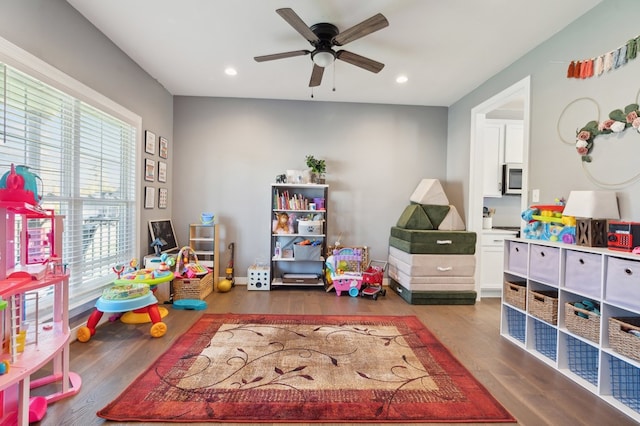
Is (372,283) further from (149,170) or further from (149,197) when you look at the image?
(149,170)

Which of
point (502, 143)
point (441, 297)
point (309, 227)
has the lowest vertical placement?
point (441, 297)

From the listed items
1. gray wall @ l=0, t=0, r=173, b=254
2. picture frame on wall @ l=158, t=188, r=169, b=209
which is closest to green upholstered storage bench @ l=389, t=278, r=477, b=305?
gray wall @ l=0, t=0, r=173, b=254

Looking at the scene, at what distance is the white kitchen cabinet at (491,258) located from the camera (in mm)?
3900

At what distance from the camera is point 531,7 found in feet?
7.42

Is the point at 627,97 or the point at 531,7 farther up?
the point at 531,7

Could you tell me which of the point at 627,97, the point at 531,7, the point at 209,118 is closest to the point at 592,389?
the point at 627,97

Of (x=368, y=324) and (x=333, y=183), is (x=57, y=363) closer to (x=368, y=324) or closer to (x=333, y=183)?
A: (x=368, y=324)

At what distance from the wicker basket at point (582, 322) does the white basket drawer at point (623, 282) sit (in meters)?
0.20

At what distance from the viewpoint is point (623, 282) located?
1743 mm

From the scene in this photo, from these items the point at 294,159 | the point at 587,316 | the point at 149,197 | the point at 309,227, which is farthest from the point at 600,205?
the point at 149,197

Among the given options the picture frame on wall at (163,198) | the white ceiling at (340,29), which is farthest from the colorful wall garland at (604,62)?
the picture frame on wall at (163,198)

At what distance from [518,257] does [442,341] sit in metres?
1.04

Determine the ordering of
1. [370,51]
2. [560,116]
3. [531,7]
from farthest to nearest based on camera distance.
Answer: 1. [370,51]
2. [560,116]
3. [531,7]

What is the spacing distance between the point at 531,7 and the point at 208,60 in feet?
9.95
